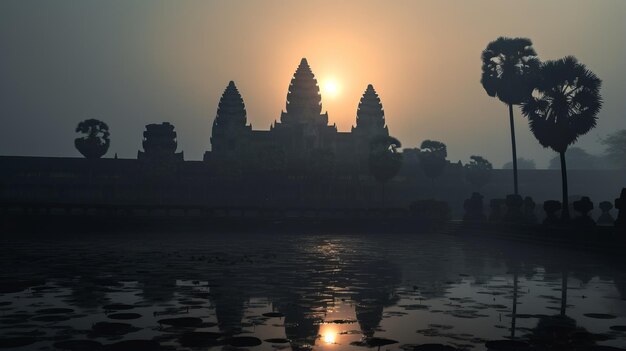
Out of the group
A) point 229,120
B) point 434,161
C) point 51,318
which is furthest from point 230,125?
point 51,318

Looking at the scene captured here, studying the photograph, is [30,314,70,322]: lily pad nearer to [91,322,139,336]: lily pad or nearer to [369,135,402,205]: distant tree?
[91,322,139,336]: lily pad

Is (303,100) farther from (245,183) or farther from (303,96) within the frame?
(245,183)

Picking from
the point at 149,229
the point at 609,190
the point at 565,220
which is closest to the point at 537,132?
the point at 565,220

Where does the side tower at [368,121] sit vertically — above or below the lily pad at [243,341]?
above

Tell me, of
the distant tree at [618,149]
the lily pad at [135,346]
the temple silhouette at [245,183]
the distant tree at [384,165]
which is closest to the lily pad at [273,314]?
the lily pad at [135,346]

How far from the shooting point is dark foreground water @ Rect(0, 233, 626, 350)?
31.7 feet

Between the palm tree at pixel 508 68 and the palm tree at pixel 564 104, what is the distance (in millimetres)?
15678

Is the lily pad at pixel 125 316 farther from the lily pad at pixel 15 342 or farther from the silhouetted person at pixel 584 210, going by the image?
the silhouetted person at pixel 584 210

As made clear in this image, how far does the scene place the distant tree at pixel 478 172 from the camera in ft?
332

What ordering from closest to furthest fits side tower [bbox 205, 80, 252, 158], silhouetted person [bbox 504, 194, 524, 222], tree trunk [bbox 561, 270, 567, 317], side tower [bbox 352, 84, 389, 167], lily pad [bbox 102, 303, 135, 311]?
lily pad [bbox 102, 303, 135, 311]
tree trunk [bbox 561, 270, 567, 317]
silhouetted person [bbox 504, 194, 524, 222]
side tower [bbox 205, 80, 252, 158]
side tower [bbox 352, 84, 389, 167]

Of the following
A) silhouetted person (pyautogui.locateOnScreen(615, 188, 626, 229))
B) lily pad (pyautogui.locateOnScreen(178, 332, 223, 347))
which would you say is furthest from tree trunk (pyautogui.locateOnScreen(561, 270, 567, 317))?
silhouetted person (pyautogui.locateOnScreen(615, 188, 626, 229))

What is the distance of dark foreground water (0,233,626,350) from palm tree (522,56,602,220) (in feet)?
44.6

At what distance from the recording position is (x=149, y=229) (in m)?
46.7

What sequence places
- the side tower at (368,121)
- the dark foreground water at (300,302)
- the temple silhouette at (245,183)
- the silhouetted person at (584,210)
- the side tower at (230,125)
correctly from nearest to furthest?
Result: the dark foreground water at (300,302) < the silhouetted person at (584,210) < the temple silhouette at (245,183) < the side tower at (230,125) < the side tower at (368,121)
